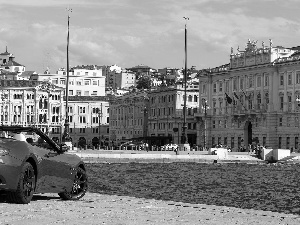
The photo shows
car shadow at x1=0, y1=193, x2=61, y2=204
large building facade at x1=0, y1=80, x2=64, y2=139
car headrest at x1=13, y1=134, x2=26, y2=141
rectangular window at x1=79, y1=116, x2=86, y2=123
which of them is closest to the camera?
car shadow at x1=0, y1=193, x2=61, y2=204

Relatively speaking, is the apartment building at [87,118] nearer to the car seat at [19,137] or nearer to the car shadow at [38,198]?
the car shadow at [38,198]

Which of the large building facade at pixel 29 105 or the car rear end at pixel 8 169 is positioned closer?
the car rear end at pixel 8 169

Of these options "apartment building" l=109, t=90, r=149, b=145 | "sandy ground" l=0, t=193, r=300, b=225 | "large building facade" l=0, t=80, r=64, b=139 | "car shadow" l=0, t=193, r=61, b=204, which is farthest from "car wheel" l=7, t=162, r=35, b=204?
"large building facade" l=0, t=80, r=64, b=139

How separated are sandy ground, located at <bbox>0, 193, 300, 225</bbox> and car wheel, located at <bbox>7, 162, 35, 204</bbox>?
15 centimetres

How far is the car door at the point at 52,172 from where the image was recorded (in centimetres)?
1266

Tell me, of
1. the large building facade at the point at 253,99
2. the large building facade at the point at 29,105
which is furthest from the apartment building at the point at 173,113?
the large building facade at the point at 29,105

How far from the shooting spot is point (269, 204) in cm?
2167

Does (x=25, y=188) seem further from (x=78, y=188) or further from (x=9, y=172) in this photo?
(x=78, y=188)

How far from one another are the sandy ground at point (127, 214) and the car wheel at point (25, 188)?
0.15 m

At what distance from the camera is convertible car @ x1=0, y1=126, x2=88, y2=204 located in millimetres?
11586

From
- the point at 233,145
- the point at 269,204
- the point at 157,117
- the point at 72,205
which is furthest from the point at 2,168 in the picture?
the point at 157,117

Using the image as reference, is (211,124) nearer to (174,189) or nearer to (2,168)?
(174,189)

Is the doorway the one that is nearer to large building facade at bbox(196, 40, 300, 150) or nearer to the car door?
large building facade at bbox(196, 40, 300, 150)

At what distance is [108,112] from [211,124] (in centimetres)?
6222
